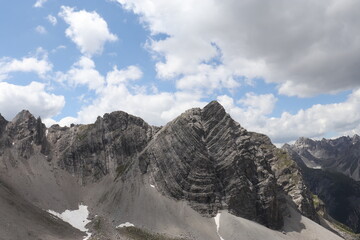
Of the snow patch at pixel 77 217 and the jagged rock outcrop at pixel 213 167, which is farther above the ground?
the jagged rock outcrop at pixel 213 167

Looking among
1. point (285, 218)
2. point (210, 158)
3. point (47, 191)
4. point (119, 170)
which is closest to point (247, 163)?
point (210, 158)

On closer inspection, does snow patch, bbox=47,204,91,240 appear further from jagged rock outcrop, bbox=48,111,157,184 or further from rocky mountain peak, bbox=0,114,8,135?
rocky mountain peak, bbox=0,114,8,135

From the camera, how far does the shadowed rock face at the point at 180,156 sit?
145625 millimetres

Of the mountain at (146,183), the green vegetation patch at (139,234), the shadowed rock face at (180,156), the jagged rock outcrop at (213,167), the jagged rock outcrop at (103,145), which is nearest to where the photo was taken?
the green vegetation patch at (139,234)

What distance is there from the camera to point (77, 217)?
5330 inches

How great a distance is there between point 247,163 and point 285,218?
30.3 m

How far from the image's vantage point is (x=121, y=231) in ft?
404

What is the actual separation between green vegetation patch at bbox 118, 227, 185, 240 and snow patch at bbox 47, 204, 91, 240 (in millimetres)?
12641

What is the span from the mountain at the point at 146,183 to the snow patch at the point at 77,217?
38cm

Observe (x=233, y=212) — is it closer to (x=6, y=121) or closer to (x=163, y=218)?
(x=163, y=218)

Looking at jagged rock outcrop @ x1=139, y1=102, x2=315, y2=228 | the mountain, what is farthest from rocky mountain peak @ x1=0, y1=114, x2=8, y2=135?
jagged rock outcrop @ x1=139, y1=102, x2=315, y2=228

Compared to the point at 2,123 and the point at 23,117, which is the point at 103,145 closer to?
the point at 23,117

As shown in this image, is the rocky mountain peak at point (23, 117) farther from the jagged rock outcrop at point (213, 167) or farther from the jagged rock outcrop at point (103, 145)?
the jagged rock outcrop at point (213, 167)

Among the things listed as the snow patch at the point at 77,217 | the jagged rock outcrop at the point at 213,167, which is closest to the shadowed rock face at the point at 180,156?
the jagged rock outcrop at the point at 213,167
